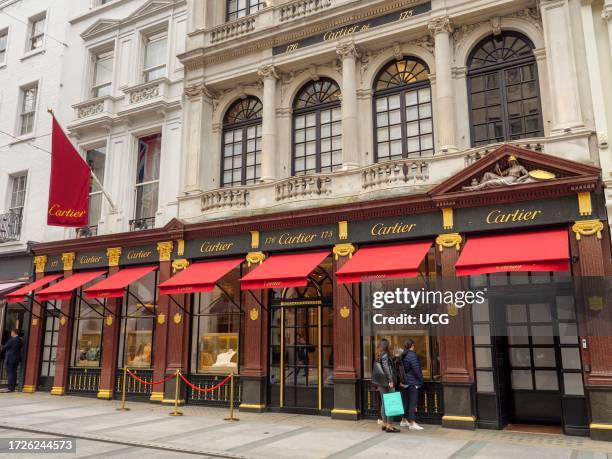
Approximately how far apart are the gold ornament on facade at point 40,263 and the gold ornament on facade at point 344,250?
11.5 metres

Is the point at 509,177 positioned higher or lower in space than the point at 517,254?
higher

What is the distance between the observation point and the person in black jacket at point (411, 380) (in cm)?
→ 1179

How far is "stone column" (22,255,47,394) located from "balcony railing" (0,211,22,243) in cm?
224

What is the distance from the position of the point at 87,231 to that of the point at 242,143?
→ 6.54 m

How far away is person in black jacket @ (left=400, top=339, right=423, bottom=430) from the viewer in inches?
464

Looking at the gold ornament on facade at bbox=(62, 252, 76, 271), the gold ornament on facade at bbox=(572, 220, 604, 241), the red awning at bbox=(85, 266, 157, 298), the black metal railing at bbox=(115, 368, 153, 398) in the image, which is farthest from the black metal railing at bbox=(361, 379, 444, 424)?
the gold ornament on facade at bbox=(62, 252, 76, 271)

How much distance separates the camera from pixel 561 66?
40.9 ft

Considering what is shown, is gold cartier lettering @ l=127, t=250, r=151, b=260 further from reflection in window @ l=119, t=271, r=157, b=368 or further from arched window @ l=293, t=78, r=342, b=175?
arched window @ l=293, t=78, r=342, b=175

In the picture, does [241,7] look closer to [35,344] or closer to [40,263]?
[40,263]

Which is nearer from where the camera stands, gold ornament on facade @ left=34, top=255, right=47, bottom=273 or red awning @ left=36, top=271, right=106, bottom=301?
red awning @ left=36, top=271, right=106, bottom=301

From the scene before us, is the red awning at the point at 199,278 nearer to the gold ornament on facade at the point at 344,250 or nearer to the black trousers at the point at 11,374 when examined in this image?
the gold ornament on facade at the point at 344,250

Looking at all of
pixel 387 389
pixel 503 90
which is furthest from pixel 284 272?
pixel 503 90

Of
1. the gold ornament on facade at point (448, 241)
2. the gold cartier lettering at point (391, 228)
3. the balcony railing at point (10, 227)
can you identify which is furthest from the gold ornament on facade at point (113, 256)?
the gold ornament on facade at point (448, 241)

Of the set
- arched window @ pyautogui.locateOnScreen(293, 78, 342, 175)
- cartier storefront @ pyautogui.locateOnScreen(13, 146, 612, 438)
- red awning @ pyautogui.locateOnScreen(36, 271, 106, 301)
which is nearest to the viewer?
cartier storefront @ pyautogui.locateOnScreen(13, 146, 612, 438)
